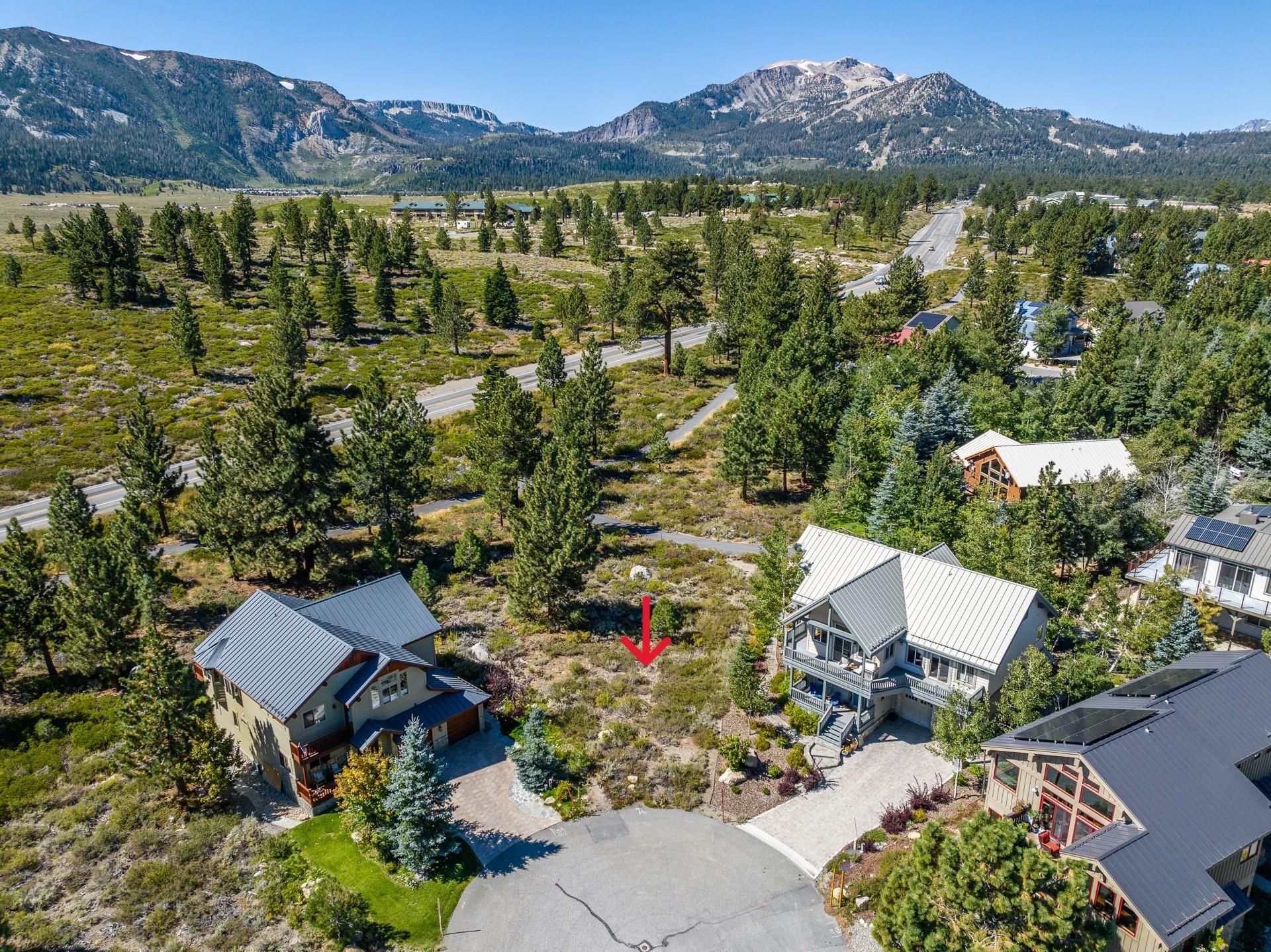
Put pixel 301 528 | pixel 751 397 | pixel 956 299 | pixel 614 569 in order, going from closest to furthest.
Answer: pixel 301 528 → pixel 614 569 → pixel 751 397 → pixel 956 299

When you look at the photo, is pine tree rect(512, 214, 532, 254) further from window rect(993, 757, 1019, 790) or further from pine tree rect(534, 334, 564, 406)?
window rect(993, 757, 1019, 790)

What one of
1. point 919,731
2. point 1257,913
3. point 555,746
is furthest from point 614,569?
point 1257,913

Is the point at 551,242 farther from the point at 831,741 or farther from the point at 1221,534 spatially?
the point at 831,741

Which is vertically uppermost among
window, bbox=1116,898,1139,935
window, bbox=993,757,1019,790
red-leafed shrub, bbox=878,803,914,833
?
window, bbox=1116,898,1139,935

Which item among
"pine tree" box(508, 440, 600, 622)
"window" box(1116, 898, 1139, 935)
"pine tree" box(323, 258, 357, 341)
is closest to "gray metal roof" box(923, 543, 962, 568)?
"window" box(1116, 898, 1139, 935)

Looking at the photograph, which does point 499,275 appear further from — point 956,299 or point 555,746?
point 555,746

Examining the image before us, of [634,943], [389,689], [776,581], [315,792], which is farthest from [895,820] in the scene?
[315,792]
